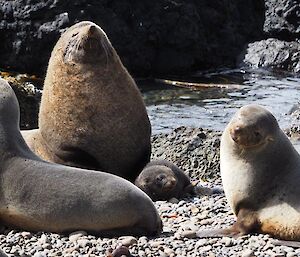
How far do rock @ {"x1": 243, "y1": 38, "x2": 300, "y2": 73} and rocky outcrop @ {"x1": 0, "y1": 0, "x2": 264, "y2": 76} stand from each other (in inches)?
13.6

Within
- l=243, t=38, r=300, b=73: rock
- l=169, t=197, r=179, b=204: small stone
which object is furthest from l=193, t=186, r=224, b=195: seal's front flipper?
l=243, t=38, r=300, b=73: rock

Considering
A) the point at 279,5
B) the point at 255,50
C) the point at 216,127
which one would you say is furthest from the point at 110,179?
the point at 279,5

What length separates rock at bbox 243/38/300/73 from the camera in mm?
17078

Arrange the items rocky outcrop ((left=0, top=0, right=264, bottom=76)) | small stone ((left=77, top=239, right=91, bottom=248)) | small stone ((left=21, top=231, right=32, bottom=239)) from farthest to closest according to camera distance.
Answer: rocky outcrop ((left=0, top=0, right=264, bottom=76)) < small stone ((left=21, top=231, right=32, bottom=239)) < small stone ((left=77, top=239, right=91, bottom=248))

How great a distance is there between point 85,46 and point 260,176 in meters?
2.31

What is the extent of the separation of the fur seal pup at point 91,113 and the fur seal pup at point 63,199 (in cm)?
144

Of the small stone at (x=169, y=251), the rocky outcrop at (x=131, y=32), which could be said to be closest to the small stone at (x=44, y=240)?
the small stone at (x=169, y=251)

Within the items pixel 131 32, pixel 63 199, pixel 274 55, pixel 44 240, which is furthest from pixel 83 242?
pixel 274 55

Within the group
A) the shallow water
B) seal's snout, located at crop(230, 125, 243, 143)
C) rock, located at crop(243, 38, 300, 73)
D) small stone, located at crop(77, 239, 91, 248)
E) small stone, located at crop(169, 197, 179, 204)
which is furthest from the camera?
rock, located at crop(243, 38, 300, 73)

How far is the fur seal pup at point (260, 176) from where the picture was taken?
618 centimetres

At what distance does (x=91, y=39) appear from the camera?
7980 mm

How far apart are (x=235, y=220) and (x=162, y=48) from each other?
1077cm

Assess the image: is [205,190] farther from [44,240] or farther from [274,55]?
[274,55]

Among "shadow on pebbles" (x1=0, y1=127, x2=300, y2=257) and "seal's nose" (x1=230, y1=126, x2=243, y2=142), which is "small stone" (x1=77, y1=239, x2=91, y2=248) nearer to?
"shadow on pebbles" (x1=0, y1=127, x2=300, y2=257)
